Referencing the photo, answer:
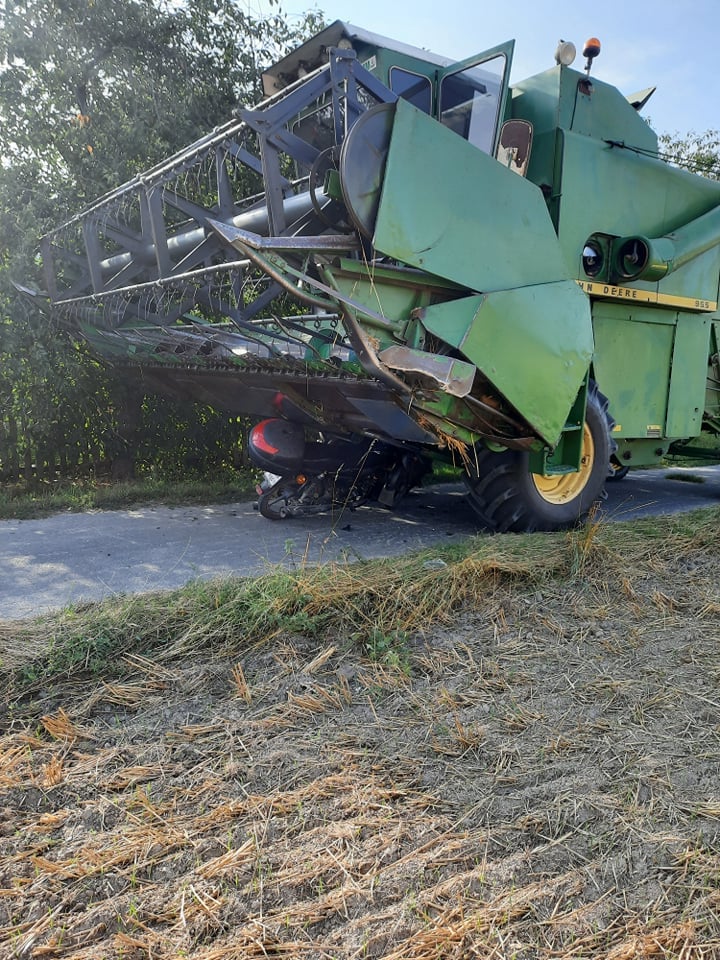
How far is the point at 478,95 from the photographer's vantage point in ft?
15.7

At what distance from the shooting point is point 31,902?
5.01 ft

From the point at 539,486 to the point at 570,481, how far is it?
34cm

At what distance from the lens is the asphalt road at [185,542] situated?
3793 millimetres

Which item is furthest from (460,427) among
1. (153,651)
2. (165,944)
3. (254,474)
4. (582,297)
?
(254,474)

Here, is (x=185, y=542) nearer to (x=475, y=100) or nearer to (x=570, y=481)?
(x=570, y=481)

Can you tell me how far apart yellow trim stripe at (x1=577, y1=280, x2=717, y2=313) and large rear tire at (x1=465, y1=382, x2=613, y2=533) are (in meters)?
0.71

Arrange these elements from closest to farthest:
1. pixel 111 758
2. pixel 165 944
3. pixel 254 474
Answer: pixel 165 944 → pixel 111 758 → pixel 254 474

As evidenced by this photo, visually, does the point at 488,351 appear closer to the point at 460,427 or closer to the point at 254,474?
the point at 460,427

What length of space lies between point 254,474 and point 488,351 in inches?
171

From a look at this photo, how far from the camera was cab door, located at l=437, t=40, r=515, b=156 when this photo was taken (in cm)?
458

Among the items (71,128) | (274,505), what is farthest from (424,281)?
(71,128)

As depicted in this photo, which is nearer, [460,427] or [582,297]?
[460,427]

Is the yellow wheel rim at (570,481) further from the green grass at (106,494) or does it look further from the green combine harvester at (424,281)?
the green grass at (106,494)

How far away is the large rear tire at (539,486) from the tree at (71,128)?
4.31 meters
